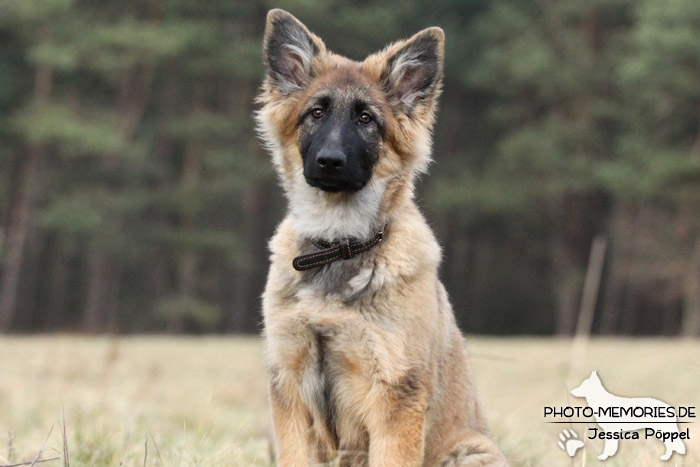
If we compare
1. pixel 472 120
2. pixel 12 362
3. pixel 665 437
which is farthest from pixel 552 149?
pixel 665 437

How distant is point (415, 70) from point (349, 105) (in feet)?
1.33

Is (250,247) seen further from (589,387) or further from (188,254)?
(589,387)

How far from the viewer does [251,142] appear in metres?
26.0

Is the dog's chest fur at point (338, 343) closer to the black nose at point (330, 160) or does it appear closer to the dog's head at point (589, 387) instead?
the black nose at point (330, 160)

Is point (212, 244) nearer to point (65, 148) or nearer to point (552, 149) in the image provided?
point (65, 148)

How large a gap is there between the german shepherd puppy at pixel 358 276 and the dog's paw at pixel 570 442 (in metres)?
0.46

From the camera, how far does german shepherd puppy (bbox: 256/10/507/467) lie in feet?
12.7

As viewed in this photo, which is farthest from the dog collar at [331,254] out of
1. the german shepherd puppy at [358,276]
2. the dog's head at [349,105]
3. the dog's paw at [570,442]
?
the dog's paw at [570,442]

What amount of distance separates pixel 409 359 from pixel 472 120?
27005 mm

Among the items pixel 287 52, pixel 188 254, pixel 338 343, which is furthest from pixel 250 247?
pixel 338 343

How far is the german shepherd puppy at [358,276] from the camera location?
387 centimetres

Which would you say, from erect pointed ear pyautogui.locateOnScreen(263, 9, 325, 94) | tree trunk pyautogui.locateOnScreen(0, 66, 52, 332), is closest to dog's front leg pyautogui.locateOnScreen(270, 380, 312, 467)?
erect pointed ear pyautogui.locateOnScreen(263, 9, 325, 94)

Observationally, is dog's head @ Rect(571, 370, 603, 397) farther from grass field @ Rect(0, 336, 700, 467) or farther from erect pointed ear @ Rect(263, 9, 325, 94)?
erect pointed ear @ Rect(263, 9, 325, 94)

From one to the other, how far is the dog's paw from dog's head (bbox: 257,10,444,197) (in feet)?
5.15
